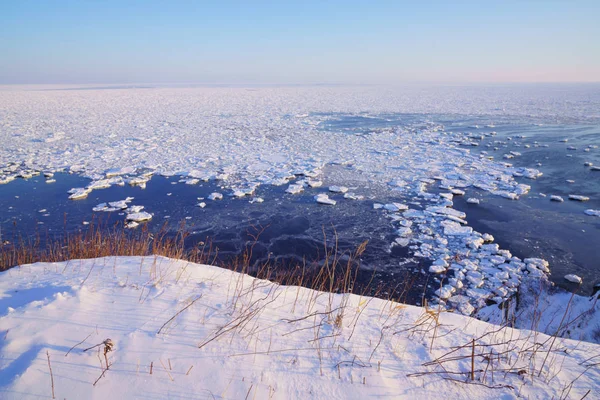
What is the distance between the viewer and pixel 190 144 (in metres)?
11.8

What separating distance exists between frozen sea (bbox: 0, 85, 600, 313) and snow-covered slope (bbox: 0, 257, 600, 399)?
6.07 feet

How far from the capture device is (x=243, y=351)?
196 centimetres

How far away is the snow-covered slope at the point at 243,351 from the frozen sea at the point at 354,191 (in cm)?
185

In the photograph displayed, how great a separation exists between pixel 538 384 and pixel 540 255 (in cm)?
379

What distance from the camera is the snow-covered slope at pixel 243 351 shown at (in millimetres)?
1688

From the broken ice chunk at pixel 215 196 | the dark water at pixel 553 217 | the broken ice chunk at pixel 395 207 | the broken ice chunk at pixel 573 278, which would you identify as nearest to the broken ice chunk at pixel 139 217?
the broken ice chunk at pixel 215 196

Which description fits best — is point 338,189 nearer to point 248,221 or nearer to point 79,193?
point 248,221

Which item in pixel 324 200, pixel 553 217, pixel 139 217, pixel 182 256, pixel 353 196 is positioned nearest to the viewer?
pixel 182 256

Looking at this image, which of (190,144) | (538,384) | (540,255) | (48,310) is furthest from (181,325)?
(190,144)

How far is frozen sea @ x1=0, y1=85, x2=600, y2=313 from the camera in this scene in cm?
A: 490

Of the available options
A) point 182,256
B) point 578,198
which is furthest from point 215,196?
point 578,198

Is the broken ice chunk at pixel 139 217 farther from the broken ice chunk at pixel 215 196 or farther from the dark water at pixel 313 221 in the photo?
the broken ice chunk at pixel 215 196

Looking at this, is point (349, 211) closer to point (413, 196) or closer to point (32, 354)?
point (413, 196)

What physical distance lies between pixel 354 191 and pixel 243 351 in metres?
5.88
